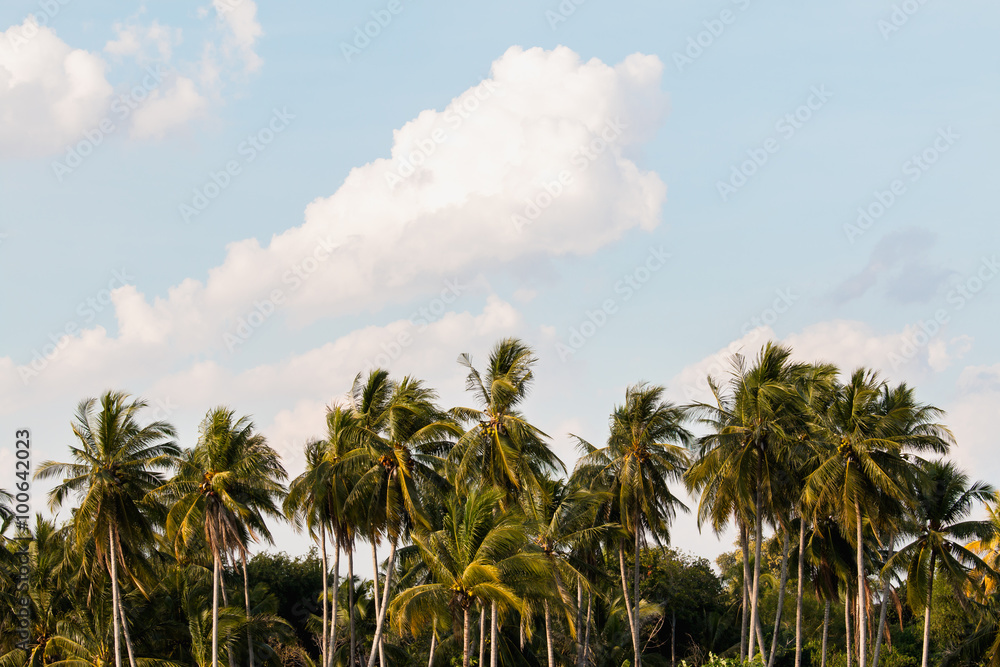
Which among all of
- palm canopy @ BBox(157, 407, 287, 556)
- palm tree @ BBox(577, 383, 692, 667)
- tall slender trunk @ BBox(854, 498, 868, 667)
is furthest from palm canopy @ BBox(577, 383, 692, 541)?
palm canopy @ BBox(157, 407, 287, 556)

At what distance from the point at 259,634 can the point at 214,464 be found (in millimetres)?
10386

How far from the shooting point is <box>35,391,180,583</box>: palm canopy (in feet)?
116

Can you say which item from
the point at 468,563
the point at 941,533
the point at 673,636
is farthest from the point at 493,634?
the point at 673,636

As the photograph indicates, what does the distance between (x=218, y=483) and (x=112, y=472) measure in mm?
3731

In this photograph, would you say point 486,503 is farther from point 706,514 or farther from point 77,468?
point 77,468

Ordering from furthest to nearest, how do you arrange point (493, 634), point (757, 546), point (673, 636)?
point (673, 636) < point (757, 546) < point (493, 634)

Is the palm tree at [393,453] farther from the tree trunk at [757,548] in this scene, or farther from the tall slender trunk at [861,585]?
the tall slender trunk at [861,585]

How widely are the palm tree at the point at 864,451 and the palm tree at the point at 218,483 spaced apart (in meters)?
20.3

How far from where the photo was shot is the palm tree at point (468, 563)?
27578 mm

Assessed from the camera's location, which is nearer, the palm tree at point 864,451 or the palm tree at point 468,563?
the palm tree at point 468,563

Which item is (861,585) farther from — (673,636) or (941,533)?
(673,636)

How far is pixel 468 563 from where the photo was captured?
28.0 m

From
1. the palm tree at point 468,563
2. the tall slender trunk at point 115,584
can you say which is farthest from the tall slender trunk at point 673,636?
the tall slender trunk at point 115,584

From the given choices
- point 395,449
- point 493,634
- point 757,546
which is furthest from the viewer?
point 757,546
